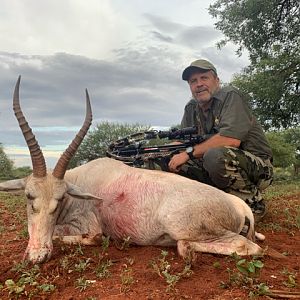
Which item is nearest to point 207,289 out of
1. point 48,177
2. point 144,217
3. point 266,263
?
point 266,263

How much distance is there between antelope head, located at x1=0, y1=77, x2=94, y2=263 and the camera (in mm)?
3520

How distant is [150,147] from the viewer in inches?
211

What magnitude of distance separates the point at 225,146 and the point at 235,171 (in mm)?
300

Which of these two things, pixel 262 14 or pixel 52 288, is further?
pixel 262 14

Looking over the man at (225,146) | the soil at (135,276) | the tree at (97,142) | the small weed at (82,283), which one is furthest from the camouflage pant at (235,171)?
the tree at (97,142)

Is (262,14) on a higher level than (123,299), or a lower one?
higher

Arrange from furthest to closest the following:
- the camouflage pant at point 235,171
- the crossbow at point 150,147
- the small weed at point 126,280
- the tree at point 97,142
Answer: the tree at point 97,142, the crossbow at point 150,147, the camouflage pant at point 235,171, the small weed at point 126,280

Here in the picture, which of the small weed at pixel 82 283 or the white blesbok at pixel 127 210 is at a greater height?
the white blesbok at pixel 127 210

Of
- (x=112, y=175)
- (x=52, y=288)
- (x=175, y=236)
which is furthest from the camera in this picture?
(x=112, y=175)

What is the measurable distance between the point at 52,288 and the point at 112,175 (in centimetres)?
160

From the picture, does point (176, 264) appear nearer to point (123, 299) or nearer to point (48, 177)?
point (123, 299)

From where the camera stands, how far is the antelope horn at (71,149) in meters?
3.92

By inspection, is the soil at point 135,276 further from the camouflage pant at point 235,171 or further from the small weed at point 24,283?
the camouflage pant at point 235,171

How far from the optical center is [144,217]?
392cm
